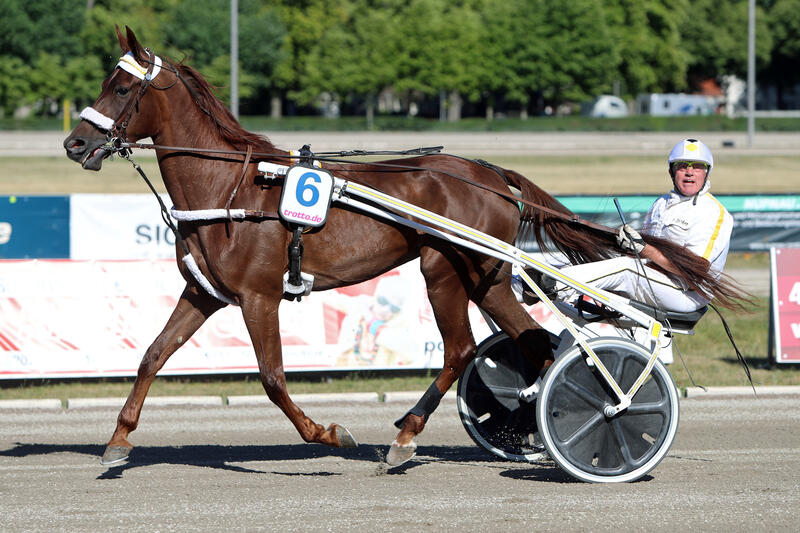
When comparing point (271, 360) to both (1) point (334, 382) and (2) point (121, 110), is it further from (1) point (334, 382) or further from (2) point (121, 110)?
(1) point (334, 382)

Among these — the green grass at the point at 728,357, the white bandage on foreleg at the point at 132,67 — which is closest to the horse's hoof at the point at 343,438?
the white bandage on foreleg at the point at 132,67

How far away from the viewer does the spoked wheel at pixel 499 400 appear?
246 inches

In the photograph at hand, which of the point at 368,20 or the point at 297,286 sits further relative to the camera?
the point at 368,20

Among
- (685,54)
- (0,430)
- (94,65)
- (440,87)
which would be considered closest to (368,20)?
(440,87)

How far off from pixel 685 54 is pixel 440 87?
23.0 m

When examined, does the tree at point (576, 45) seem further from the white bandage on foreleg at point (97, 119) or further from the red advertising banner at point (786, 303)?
the white bandage on foreleg at point (97, 119)

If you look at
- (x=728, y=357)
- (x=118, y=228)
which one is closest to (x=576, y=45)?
(x=118, y=228)

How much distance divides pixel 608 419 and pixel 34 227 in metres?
10.5

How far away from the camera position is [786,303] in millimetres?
10000

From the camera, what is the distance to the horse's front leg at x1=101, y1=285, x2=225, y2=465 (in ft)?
18.7

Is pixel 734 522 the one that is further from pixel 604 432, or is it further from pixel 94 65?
pixel 94 65

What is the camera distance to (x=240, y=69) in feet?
169

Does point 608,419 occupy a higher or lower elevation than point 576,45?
lower

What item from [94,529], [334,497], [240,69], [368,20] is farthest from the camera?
[368,20]
